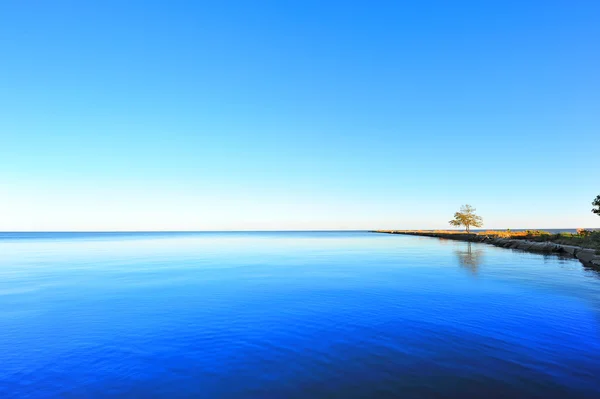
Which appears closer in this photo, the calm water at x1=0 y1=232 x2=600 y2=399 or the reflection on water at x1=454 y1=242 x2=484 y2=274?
the calm water at x1=0 y1=232 x2=600 y2=399

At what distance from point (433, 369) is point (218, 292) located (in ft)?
52.3

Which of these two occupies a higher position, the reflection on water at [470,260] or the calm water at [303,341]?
the reflection on water at [470,260]

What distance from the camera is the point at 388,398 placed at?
759 cm

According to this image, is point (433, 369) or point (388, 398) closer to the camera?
point (388, 398)

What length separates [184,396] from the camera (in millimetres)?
7996

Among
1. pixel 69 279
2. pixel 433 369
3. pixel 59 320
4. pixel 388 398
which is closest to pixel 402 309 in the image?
pixel 433 369

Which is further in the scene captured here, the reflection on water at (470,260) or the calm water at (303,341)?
the reflection on water at (470,260)

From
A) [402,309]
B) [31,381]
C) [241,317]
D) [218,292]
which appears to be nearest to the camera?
[31,381]

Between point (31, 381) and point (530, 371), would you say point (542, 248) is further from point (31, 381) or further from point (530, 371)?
point (31, 381)

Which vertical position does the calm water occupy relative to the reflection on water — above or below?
below

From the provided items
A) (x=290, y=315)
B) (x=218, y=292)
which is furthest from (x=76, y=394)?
(x=218, y=292)

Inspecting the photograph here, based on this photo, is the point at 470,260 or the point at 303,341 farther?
the point at 470,260

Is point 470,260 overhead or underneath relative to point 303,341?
overhead

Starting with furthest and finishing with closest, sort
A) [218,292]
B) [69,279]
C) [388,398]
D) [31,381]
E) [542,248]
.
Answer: [542,248] < [69,279] < [218,292] < [31,381] < [388,398]
